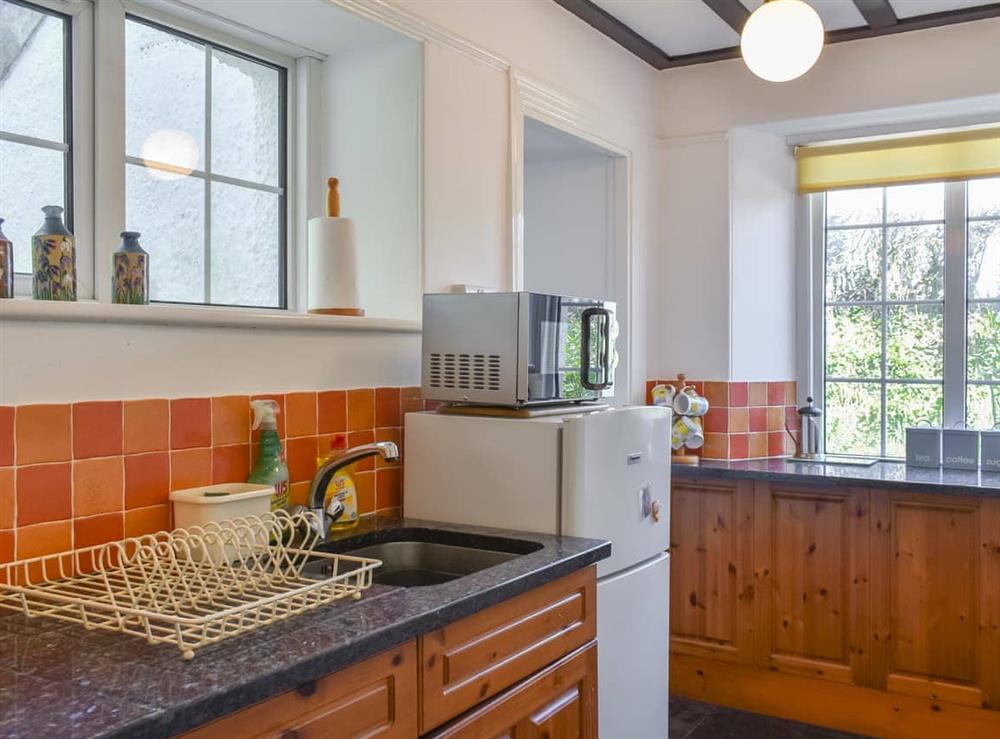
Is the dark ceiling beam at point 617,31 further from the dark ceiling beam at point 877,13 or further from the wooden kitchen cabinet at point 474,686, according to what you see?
the wooden kitchen cabinet at point 474,686

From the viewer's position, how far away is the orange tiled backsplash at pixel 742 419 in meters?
3.50

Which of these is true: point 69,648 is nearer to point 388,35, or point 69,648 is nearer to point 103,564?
point 103,564

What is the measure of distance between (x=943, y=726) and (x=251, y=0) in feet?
9.57

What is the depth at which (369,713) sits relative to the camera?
4.35 feet

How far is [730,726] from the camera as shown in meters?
3.09

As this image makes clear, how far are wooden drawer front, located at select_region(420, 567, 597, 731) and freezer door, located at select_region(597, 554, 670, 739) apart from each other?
255mm

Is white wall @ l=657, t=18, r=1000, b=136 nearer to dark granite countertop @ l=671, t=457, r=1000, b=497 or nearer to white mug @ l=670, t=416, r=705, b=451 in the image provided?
white mug @ l=670, t=416, r=705, b=451

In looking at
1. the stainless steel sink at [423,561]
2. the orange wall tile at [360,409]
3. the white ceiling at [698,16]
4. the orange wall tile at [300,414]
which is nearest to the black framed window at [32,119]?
the orange wall tile at [300,414]

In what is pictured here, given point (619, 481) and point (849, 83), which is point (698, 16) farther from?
point (619, 481)

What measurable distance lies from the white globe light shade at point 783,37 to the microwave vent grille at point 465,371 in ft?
3.65

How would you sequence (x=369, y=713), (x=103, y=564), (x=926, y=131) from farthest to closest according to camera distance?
(x=926, y=131) < (x=103, y=564) < (x=369, y=713)

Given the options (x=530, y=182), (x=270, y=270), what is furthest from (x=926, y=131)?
(x=270, y=270)

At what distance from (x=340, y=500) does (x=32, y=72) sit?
1079mm

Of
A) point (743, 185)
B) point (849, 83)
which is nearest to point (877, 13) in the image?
point (849, 83)
